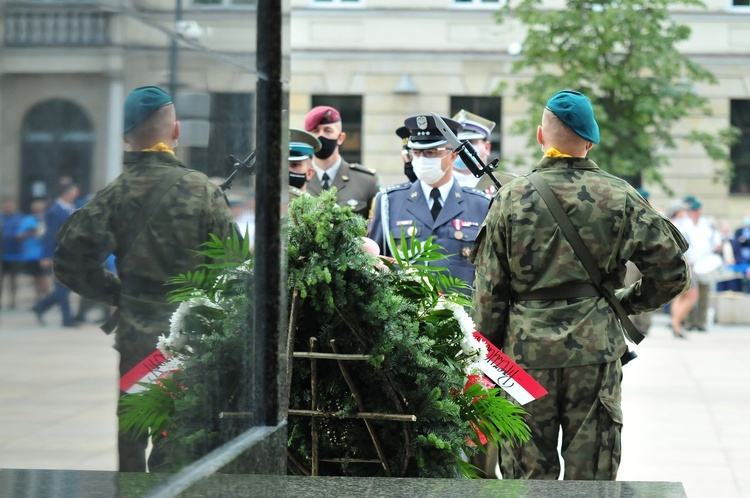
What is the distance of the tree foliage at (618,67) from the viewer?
2044 centimetres

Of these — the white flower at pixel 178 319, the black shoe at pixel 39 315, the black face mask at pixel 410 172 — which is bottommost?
the white flower at pixel 178 319

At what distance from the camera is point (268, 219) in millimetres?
3188

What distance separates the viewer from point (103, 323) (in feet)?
6.88

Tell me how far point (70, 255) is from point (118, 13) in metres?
0.46

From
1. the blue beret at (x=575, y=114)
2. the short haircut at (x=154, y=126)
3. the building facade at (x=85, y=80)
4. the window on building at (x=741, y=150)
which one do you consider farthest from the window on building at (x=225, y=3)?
the window on building at (x=741, y=150)

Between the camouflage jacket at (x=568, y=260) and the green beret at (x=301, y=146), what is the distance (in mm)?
2385

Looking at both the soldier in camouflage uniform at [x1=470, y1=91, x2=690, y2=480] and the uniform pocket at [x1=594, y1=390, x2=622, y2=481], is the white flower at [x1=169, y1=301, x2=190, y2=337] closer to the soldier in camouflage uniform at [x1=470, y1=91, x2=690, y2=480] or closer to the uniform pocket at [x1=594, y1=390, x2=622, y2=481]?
the soldier in camouflage uniform at [x1=470, y1=91, x2=690, y2=480]

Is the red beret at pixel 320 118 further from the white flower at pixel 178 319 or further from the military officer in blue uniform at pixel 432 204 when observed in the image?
the white flower at pixel 178 319

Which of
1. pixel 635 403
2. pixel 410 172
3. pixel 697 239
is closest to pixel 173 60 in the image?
pixel 410 172

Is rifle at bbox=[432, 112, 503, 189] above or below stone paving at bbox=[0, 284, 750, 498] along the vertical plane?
above

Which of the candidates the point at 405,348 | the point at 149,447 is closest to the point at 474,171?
the point at 405,348

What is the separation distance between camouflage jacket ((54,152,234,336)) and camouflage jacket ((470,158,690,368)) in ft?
7.04

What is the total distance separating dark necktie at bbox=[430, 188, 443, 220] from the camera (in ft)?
21.5

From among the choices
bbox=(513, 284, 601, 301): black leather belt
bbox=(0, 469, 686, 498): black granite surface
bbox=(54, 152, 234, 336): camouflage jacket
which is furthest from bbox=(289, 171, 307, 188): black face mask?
bbox=(54, 152, 234, 336): camouflage jacket
